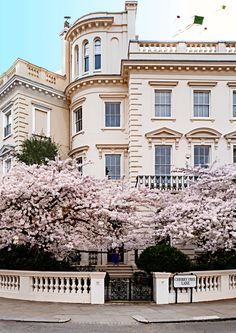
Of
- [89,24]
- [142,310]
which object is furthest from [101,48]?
[142,310]

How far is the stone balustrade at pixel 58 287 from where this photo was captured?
16688 mm

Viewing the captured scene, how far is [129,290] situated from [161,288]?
3.66ft

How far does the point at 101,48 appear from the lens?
34.1 m

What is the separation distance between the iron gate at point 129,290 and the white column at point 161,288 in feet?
1.86

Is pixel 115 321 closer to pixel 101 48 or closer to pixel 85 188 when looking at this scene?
pixel 85 188

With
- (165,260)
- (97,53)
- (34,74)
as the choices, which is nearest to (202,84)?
(97,53)

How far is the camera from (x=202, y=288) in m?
17.7

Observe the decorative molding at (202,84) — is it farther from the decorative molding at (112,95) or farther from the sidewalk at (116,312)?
the sidewalk at (116,312)

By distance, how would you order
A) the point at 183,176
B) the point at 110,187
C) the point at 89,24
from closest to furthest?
the point at 110,187 → the point at 183,176 → the point at 89,24

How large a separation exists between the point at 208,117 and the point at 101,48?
350 inches

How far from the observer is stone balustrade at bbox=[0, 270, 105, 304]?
54.7ft

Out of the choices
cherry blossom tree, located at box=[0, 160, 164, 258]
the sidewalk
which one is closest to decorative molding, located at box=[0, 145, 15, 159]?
cherry blossom tree, located at box=[0, 160, 164, 258]

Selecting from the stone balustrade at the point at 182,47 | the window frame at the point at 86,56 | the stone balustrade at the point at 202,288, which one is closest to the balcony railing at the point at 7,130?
the window frame at the point at 86,56

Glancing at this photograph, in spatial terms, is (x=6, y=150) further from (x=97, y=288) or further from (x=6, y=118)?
(x=97, y=288)
